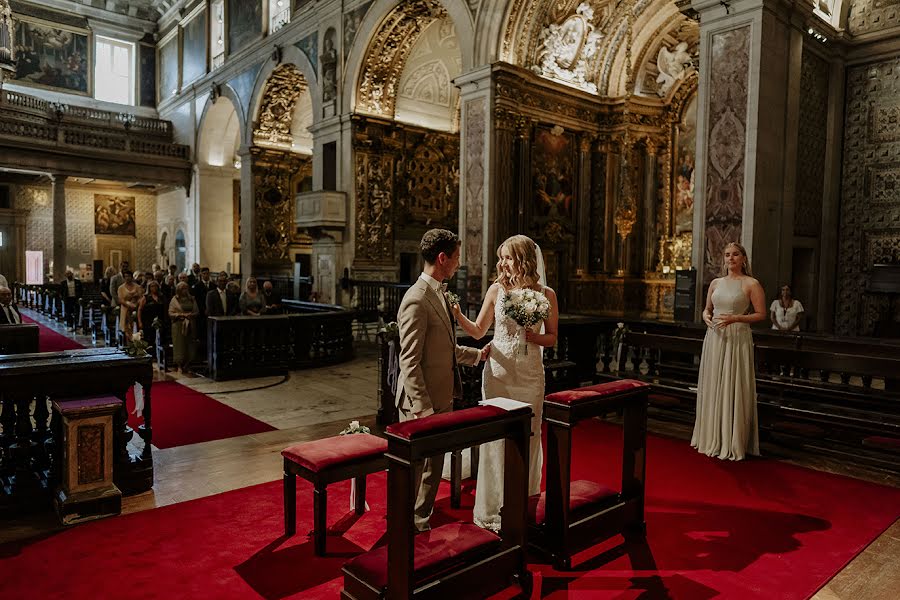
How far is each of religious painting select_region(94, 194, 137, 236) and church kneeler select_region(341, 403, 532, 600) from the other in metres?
31.4

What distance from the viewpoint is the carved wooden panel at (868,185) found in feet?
35.1

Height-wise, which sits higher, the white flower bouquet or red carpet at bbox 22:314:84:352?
the white flower bouquet

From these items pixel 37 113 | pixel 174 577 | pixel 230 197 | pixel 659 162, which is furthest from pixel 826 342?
pixel 37 113

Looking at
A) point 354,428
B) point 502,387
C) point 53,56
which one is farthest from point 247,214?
point 502,387

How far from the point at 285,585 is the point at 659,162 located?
51.2ft

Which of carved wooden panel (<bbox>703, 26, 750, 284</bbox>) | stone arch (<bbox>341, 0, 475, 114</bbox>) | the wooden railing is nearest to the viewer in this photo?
carved wooden panel (<bbox>703, 26, 750, 284</bbox>)

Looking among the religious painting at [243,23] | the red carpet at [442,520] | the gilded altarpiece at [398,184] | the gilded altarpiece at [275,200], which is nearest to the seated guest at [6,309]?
the red carpet at [442,520]

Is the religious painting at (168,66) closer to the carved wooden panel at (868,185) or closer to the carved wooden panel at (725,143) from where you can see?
the carved wooden panel at (725,143)

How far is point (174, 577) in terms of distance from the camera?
3230mm

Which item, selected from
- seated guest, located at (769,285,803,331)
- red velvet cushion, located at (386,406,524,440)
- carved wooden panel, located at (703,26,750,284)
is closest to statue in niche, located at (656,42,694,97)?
carved wooden panel, located at (703,26,750,284)

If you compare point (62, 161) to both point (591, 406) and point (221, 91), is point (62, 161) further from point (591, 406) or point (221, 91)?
point (591, 406)

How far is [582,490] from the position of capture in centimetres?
376

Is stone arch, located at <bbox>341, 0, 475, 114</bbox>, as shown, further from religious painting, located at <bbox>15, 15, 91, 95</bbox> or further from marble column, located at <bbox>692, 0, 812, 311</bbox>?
religious painting, located at <bbox>15, 15, 91, 95</bbox>

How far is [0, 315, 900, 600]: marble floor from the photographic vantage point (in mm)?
3448
